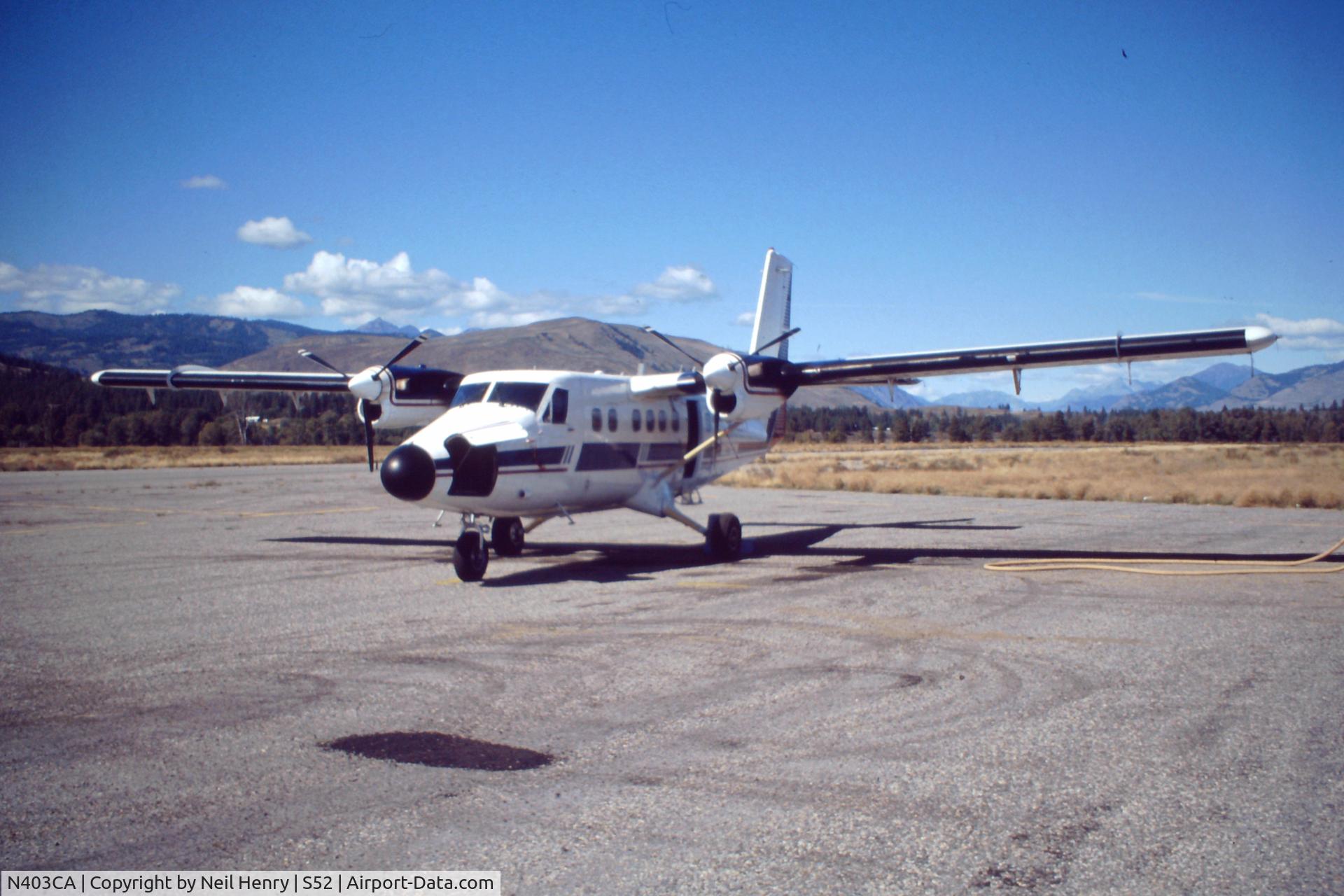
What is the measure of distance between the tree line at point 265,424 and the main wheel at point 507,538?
231 feet

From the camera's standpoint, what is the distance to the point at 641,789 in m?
5.45

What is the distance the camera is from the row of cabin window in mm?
16312

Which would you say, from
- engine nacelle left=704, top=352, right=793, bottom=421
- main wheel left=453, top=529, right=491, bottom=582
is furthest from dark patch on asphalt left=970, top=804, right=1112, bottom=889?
engine nacelle left=704, top=352, right=793, bottom=421

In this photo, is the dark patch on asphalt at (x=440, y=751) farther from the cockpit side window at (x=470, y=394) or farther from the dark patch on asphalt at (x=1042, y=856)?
the cockpit side window at (x=470, y=394)

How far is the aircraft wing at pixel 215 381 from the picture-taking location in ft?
70.5

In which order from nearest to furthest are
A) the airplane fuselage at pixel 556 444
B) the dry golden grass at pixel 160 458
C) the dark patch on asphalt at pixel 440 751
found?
the dark patch on asphalt at pixel 440 751 < the airplane fuselage at pixel 556 444 < the dry golden grass at pixel 160 458

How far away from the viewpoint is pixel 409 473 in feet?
41.6

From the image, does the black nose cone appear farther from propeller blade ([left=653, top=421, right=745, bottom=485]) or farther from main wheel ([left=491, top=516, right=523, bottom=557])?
propeller blade ([left=653, top=421, right=745, bottom=485])

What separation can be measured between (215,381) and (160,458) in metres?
60.5

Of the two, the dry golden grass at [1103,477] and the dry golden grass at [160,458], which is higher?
the dry golden grass at [160,458]

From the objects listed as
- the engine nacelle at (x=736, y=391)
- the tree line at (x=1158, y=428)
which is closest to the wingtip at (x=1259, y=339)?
the engine nacelle at (x=736, y=391)

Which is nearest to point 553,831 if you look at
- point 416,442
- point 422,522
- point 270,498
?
point 416,442

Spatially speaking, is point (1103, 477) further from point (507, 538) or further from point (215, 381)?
point (215, 381)
